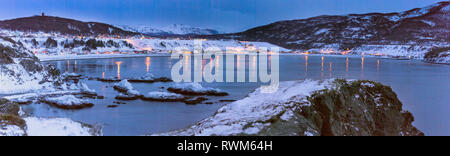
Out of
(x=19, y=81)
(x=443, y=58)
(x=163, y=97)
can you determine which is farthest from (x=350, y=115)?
(x=443, y=58)

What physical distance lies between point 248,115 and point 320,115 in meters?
1.65

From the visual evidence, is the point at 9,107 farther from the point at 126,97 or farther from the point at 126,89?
the point at 126,89

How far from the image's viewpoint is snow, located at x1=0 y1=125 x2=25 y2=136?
588cm

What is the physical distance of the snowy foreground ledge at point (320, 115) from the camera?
6863 millimetres

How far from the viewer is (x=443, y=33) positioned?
150 metres

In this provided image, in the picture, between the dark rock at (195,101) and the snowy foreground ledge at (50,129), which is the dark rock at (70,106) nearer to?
the dark rock at (195,101)

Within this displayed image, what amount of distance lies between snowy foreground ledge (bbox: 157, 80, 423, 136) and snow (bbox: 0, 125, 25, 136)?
9.17 feet

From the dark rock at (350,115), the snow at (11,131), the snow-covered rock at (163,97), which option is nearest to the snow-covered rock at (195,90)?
the snow-covered rock at (163,97)

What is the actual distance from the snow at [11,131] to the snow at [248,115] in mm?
2816

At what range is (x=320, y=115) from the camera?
788 cm

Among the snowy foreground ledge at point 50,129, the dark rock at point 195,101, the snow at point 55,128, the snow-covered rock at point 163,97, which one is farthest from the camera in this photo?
the snow-covered rock at point 163,97

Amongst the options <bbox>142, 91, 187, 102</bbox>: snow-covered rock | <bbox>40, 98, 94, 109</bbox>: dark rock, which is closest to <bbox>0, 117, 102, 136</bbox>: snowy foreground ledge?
<bbox>40, 98, 94, 109</bbox>: dark rock

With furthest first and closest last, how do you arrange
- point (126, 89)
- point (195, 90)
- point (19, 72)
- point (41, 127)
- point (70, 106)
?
point (19, 72) → point (126, 89) → point (195, 90) → point (70, 106) → point (41, 127)
